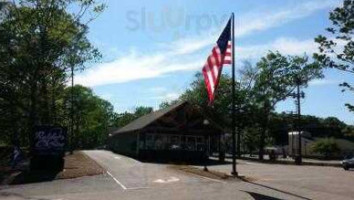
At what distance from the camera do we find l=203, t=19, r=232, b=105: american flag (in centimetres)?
2722

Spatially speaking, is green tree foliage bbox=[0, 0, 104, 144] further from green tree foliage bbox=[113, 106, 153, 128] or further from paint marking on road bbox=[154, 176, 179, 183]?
green tree foliage bbox=[113, 106, 153, 128]

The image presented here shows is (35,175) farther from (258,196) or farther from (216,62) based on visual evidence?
(258,196)

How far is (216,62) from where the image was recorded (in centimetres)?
2766

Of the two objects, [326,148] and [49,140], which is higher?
[326,148]

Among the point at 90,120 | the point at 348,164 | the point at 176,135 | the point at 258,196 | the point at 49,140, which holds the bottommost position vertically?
the point at 258,196

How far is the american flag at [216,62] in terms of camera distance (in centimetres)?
2722

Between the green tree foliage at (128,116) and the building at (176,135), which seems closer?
the building at (176,135)

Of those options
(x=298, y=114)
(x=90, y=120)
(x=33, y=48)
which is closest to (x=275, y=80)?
(x=298, y=114)

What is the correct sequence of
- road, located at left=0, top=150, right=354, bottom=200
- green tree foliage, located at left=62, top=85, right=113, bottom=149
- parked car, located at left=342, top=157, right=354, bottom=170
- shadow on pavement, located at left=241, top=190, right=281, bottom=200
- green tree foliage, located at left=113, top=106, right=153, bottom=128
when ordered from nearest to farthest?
shadow on pavement, located at left=241, top=190, right=281, bottom=200, road, located at left=0, top=150, right=354, bottom=200, parked car, located at left=342, top=157, right=354, bottom=170, green tree foliage, located at left=62, top=85, right=113, bottom=149, green tree foliage, located at left=113, top=106, right=153, bottom=128

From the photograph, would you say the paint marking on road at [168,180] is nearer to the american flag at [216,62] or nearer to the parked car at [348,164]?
the american flag at [216,62]

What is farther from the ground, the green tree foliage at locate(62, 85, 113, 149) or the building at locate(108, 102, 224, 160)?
the green tree foliage at locate(62, 85, 113, 149)

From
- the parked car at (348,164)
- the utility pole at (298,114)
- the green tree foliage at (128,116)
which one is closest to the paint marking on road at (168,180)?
the parked car at (348,164)

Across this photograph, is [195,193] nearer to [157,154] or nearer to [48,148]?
[48,148]

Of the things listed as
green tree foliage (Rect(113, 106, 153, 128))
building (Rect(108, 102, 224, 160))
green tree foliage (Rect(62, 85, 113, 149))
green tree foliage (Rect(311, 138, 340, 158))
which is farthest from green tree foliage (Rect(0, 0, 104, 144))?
green tree foliage (Rect(113, 106, 153, 128))
